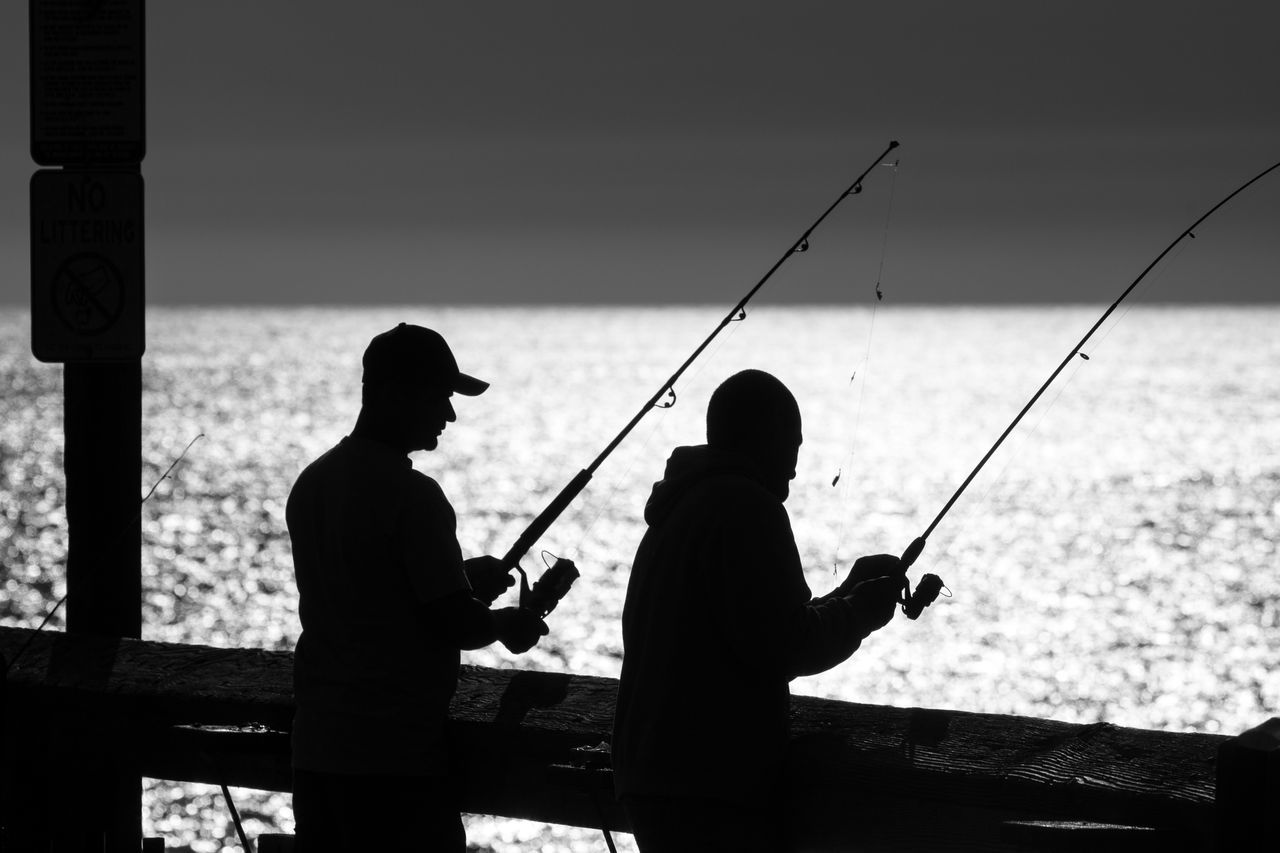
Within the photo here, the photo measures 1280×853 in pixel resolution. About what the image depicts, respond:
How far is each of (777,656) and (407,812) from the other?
87cm

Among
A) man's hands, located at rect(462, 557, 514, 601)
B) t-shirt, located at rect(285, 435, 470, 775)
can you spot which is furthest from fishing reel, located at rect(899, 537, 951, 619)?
t-shirt, located at rect(285, 435, 470, 775)

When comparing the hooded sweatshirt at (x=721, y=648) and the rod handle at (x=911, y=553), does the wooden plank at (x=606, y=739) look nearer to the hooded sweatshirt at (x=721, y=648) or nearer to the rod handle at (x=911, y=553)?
the hooded sweatshirt at (x=721, y=648)

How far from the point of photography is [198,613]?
145ft

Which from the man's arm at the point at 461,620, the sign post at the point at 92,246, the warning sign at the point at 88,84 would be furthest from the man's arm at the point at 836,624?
the warning sign at the point at 88,84

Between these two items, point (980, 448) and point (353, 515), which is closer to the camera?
point (353, 515)

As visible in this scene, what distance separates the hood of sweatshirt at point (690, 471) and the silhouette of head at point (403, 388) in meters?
0.50

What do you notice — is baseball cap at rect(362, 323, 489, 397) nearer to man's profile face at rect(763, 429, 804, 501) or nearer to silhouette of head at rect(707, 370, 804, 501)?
silhouette of head at rect(707, 370, 804, 501)

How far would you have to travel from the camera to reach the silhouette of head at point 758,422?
314 cm

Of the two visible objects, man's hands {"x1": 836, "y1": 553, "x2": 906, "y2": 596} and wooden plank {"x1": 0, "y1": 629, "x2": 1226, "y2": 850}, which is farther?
man's hands {"x1": 836, "y1": 553, "x2": 906, "y2": 596}

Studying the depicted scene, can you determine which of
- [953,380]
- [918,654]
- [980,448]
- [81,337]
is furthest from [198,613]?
[953,380]

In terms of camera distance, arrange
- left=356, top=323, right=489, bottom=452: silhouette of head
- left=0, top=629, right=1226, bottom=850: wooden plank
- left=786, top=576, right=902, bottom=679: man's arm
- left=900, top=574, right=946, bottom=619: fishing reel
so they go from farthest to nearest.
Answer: left=900, top=574, right=946, bottom=619: fishing reel
left=356, top=323, right=489, bottom=452: silhouette of head
left=786, top=576, right=902, bottom=679: man's arm
left=0, top=629, right=1226, bottom=850: wooden plank

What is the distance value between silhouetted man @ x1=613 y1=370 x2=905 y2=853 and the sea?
0.58 meters

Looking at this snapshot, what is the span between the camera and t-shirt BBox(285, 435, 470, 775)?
3.19 meters

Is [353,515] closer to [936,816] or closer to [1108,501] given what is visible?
[936,816]
